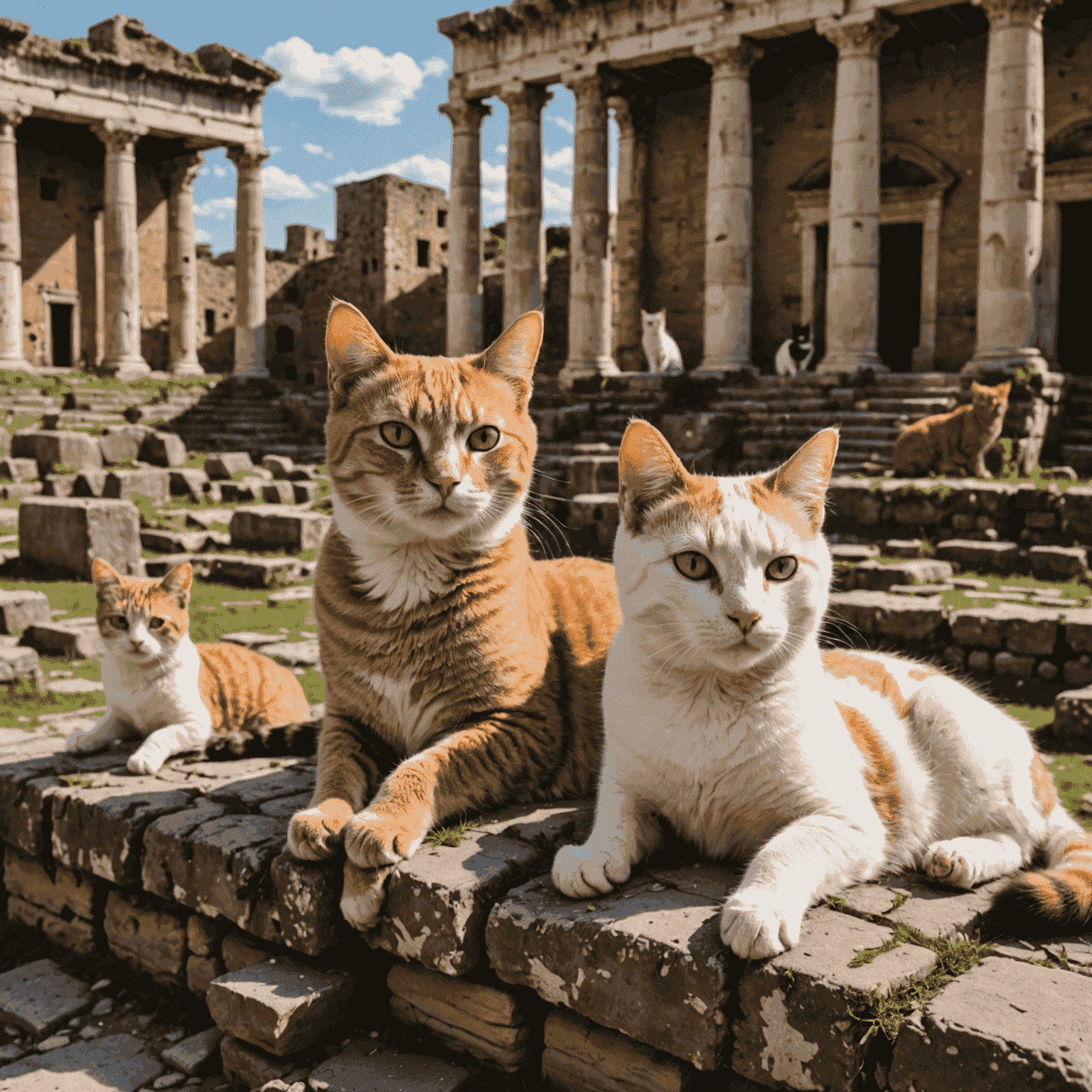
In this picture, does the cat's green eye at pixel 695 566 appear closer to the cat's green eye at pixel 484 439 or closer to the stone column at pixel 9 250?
the cat's green eye at pixel 484 439

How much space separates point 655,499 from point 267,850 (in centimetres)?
140

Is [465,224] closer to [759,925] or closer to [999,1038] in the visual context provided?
[759,925]

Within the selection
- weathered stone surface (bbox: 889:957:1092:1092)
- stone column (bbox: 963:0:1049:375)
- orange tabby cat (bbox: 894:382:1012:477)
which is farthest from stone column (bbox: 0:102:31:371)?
weathered stone surface (bbox: 889:957:1092:1092)

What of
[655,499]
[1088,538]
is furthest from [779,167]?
[655,499]

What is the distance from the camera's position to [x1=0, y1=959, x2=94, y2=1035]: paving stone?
9.30ft

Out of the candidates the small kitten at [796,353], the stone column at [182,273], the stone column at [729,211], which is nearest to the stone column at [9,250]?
the stone column at [182,273]

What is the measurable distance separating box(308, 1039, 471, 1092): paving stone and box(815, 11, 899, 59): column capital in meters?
17.4

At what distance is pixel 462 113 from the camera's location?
2062cm

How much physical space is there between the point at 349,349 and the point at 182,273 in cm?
2693

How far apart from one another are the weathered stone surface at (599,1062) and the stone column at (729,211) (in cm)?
1606

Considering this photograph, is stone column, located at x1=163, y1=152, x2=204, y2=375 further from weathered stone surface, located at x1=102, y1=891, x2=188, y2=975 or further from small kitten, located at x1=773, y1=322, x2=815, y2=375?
weathered stone surface, located at x1=102, y1=891, x2=188, y2=975

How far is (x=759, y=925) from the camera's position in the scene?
1837 millimetres

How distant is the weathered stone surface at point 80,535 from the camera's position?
10.2 meters

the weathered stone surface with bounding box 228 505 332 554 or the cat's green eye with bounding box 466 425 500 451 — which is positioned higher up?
the cat's green eye with bounding box 466 425 500 451
